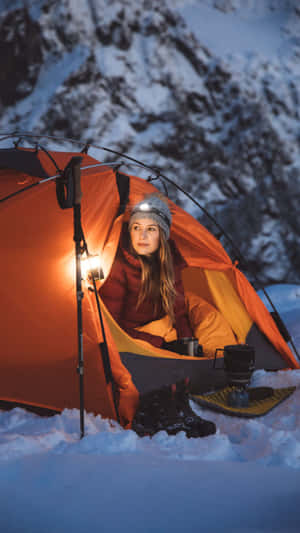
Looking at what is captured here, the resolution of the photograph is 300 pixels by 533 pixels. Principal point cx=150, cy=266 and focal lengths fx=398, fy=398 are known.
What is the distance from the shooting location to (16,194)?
8.91 ft

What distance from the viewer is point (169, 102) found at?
3150cm

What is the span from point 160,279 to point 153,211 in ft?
2.01

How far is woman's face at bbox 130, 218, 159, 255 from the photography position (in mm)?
3453

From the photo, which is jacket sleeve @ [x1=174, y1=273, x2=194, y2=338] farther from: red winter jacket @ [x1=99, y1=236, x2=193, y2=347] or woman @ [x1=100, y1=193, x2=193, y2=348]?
red winter jacket @ [x1=99, y1=236, x2=193, y2=347]

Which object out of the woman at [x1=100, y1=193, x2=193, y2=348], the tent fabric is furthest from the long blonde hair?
the tent fabric

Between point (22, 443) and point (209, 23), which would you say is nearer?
point (22, 443)

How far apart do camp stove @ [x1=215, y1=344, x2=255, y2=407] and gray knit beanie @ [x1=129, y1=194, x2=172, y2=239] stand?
1245mm

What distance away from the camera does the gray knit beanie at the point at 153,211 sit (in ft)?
11.1

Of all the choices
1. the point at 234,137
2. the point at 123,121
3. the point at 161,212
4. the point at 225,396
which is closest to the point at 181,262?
the point at 161,212

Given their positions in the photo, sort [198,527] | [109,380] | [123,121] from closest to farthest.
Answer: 1. [198,527]
2. [109,380]
3. [123,121]

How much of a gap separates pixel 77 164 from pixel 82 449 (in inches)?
59.9

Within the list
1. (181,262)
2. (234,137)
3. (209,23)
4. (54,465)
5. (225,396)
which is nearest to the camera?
(54,465)

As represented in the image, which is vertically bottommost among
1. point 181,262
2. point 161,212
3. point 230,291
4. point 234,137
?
point 230,291

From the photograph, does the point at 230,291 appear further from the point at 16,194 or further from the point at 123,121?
the point at 123,121
